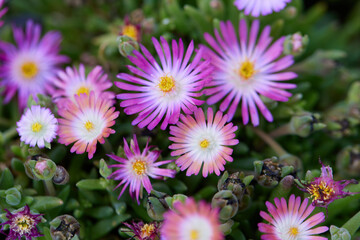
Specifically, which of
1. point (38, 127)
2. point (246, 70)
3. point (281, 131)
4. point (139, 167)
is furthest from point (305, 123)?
point (38, 127)

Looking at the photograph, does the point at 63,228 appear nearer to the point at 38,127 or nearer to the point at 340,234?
the point at 38,127

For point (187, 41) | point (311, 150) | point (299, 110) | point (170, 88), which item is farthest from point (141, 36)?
point (311, 150)

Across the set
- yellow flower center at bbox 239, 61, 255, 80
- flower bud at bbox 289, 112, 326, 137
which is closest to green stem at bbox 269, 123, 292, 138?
flower bud at bbox 289, 112, 326, 137

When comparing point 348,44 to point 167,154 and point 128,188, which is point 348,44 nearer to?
point 167,154

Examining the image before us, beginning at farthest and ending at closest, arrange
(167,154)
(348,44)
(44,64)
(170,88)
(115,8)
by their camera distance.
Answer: (348,44) → (115,8) → (44,64) → (167,154) → (170,88)

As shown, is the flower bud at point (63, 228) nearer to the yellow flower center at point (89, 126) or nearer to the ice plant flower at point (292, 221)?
the yellow flower center at point (89, 126)

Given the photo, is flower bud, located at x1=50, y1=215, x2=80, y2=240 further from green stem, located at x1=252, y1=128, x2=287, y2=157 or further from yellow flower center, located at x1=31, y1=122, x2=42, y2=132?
green stem, located at x1=252, y1=128, x2=287, y2=157

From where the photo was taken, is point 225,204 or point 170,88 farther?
point 170,88
